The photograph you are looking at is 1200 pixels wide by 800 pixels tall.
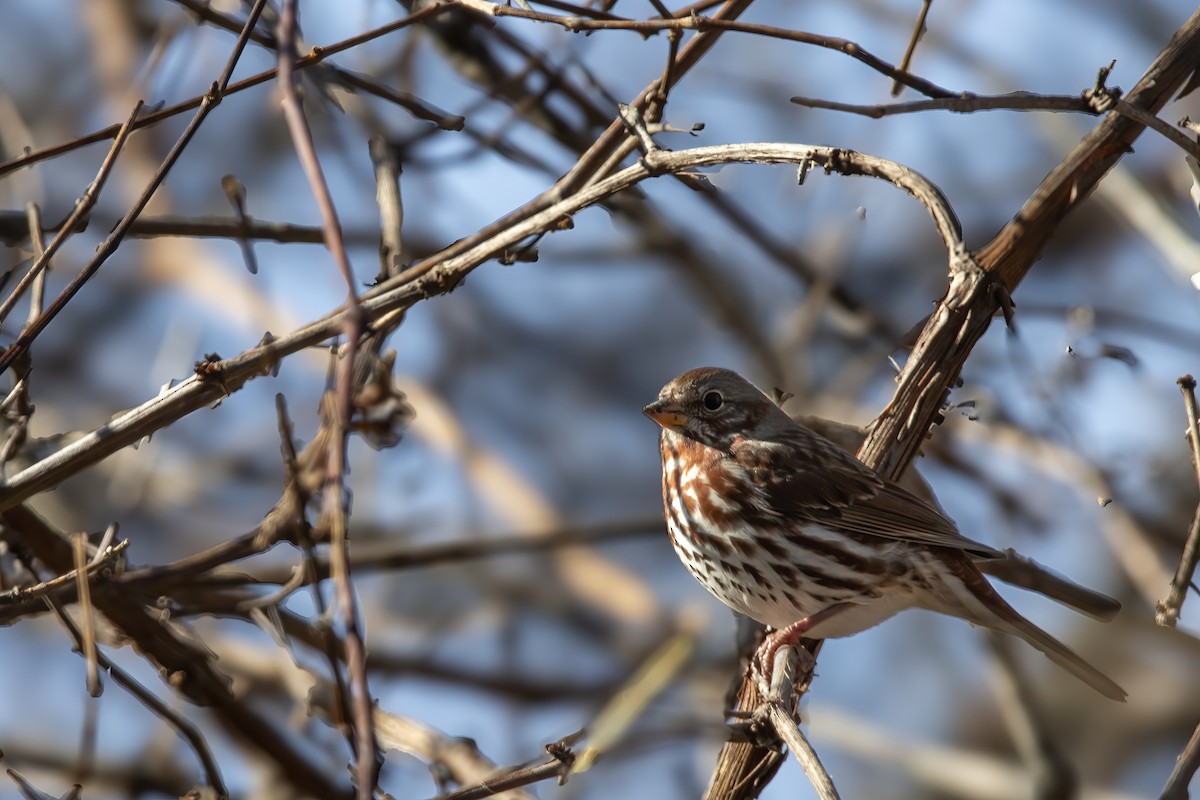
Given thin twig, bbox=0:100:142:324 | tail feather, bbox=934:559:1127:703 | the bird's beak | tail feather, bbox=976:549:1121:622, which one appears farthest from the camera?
the bird's beak

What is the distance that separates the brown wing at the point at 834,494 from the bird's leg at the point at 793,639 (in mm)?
321

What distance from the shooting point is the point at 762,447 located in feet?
15.8

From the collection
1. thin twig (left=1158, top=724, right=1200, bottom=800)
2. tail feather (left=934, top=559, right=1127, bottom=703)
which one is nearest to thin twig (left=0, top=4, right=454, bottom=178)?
thin twig (left=1158, top=724, right=1200, bottom=800)

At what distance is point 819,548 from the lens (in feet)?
15.1

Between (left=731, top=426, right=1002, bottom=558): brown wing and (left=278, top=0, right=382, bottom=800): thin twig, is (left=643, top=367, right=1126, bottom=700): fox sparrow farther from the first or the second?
(left=278, top=0, right=382, bottom=800): thin twig

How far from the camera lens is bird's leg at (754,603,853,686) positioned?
409cm

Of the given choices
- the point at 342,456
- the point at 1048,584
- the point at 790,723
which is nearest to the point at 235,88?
the point at 342,456

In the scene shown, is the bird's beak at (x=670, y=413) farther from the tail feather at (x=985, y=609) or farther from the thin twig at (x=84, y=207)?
the thin twig at (x=84, y=207)

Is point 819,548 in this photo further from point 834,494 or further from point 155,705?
point 155,705

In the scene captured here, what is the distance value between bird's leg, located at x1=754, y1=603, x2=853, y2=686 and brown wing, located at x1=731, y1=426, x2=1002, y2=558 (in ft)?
1.05

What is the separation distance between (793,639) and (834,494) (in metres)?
0.60

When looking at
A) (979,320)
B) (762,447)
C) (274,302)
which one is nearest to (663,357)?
(274,302)

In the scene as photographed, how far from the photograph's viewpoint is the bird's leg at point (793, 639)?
409cm

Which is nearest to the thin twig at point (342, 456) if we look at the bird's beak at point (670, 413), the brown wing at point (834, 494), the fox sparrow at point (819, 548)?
the fox sparrow at point (819, 548)
